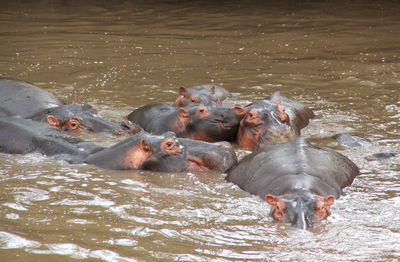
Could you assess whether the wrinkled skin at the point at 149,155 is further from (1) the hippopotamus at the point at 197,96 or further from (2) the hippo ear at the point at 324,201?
(1) the hippopotamus at the point at 197,96

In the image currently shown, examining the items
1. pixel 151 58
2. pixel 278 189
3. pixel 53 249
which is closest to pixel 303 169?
pixel 278 189

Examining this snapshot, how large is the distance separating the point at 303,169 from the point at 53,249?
2317 millimetres

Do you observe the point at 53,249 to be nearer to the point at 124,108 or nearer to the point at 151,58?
the point at 124,108

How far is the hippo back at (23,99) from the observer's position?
9172 millimetres

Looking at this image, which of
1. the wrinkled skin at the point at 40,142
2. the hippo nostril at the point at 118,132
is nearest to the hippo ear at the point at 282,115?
the hippo nostril at the point at 118,132

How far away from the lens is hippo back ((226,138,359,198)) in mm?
6043

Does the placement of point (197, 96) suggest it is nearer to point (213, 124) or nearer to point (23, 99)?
point (213, 124)

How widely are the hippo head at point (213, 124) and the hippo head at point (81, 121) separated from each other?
0.72 m

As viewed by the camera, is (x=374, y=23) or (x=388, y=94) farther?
(x=374, y=23)

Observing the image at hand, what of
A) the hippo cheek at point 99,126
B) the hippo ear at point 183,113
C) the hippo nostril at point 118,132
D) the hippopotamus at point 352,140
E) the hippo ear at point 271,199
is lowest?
the hippopotamus at point 352,140

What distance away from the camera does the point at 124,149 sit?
23.2ft

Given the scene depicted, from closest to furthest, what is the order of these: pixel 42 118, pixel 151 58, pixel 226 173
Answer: pixel 226 173 < pixel 42 118 < pixel 151 58

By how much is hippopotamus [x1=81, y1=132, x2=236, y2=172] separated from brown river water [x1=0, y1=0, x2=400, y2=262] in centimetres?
11

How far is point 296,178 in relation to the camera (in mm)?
6043
